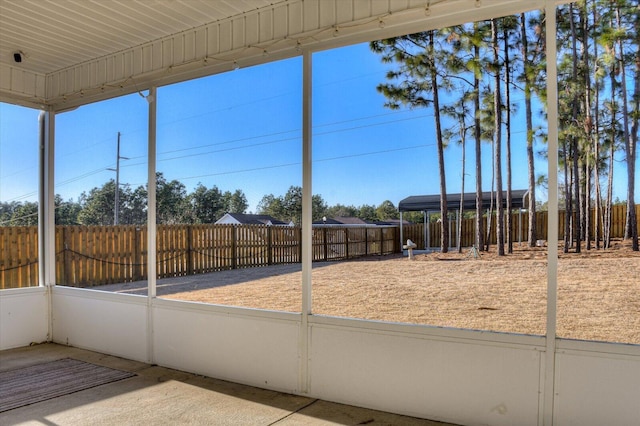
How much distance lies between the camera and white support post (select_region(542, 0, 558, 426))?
90.1 inches

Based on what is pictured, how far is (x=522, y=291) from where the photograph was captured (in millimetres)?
3279

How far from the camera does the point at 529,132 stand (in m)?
2.98

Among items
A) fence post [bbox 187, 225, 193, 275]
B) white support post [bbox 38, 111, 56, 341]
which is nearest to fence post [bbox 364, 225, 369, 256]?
fence post [bbox 187, 225, 193, 275]

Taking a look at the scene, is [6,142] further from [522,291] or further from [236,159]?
[522,291]

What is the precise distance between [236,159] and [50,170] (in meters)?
2.23

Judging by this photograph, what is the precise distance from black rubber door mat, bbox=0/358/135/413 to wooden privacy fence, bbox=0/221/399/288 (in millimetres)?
894

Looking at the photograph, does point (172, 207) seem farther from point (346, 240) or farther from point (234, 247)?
point (346, 240)

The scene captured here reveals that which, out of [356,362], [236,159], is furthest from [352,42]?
[356,362]

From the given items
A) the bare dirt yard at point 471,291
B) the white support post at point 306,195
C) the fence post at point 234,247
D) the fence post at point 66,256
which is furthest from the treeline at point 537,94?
the fence post at point 66,256

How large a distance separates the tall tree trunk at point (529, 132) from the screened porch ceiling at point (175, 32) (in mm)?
639

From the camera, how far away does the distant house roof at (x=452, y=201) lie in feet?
9.96

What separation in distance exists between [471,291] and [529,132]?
1.24 meters

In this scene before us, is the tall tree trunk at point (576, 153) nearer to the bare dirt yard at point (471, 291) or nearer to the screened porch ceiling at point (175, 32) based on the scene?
the bare dirt yard at point (471, 291)

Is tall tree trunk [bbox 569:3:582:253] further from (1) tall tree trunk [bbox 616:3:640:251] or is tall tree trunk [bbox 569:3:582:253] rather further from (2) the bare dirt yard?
(1) tall tree trunk [bbox 616:3:640:251]
